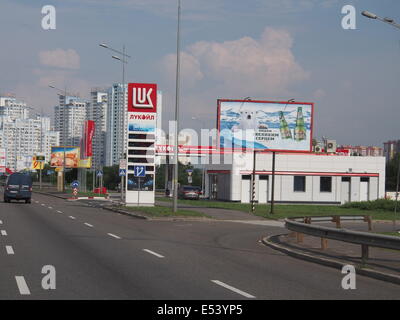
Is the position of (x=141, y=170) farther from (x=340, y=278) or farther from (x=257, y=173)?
(x=340, y=278)

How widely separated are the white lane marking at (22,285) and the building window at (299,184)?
52932 mm

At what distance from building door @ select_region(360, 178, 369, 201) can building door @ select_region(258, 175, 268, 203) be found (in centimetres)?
1038

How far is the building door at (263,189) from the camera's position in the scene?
61.2 m

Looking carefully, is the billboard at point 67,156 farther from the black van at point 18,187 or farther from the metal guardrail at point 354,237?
the metal guardrail at point 354,237

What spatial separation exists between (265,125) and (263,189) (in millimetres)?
6720

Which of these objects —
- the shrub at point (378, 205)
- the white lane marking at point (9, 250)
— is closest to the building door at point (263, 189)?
the shrub at point (378, 205)

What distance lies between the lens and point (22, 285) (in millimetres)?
10453

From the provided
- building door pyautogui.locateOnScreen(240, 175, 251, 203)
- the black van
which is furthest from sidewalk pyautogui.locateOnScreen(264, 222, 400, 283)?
building door pyautogui.locateOnScreen(240, 175, 251, 203)

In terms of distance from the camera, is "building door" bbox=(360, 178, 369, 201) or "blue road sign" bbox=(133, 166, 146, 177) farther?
"building door" bbox=(360, 178, 369, 201)

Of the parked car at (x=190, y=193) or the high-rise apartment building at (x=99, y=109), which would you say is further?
the high-rise apartment building at (x=99, y=109)

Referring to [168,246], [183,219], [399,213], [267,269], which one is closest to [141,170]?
[183,219]

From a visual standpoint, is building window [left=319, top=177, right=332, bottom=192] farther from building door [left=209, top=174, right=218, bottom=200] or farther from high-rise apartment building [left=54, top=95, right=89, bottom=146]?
high-rise apartment building [left=54, top=95, right=89, bottom=146]

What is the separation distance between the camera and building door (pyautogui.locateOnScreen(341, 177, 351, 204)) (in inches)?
2511
